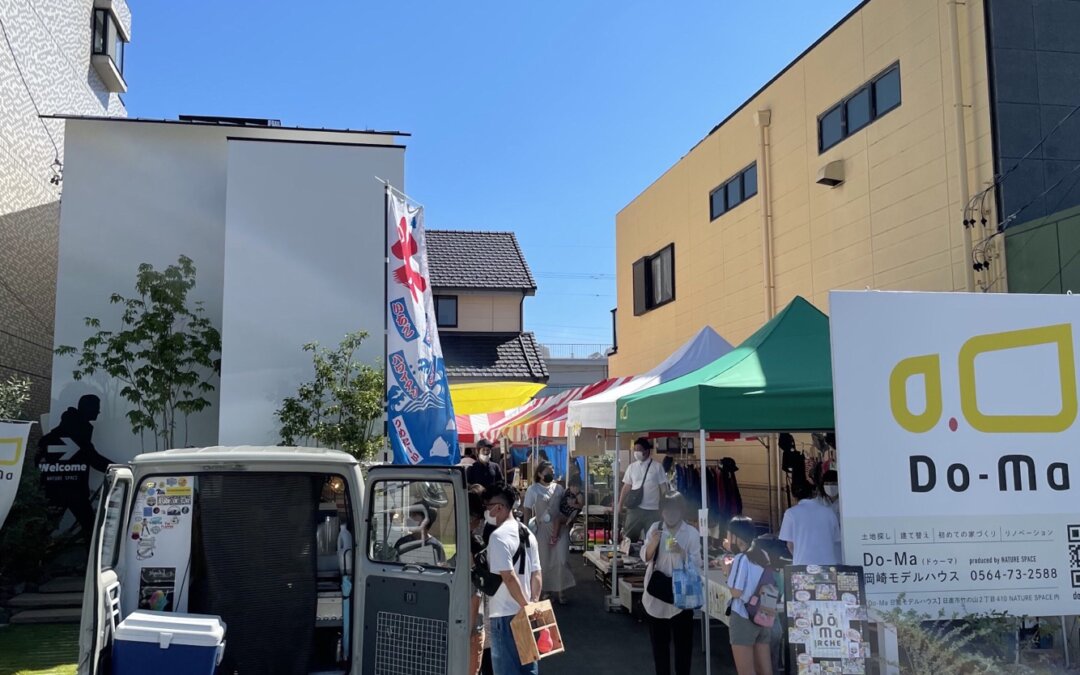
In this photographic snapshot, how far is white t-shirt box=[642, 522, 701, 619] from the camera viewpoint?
20.0 feet

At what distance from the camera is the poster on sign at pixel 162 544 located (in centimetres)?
475

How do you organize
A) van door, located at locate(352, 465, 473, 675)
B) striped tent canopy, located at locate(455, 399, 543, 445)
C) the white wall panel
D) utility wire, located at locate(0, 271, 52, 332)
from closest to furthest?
Answer: van door, located at locate(352, 465, 473, 675) < the white wall panel < utility wire, located at locate(0, 271, 52, 332) < striped tent canopy, located at locate(455, 399, 543, 445)

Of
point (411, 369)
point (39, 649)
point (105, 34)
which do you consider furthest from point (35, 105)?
point (411, 369)

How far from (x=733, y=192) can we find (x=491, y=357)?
8.93 meters

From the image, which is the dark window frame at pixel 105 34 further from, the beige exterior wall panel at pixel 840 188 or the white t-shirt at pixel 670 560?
the white t-shirt at pixel 670 560

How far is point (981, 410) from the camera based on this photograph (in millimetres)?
5156

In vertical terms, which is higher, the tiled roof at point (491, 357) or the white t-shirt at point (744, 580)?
the tiled roof at point (491, 357)

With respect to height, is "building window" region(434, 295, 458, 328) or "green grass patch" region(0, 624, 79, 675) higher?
"building window" region(434, 295, 458, 328)

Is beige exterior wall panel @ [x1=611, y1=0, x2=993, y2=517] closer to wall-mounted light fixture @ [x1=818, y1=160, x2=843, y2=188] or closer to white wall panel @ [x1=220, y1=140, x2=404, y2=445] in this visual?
wall-mounted light fixture @ [x1=818, y1=160, x2=843, y2=188]

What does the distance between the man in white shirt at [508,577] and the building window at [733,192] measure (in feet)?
31.7

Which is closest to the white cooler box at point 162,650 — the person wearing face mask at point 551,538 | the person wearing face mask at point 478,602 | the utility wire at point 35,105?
the person wearing face mask at point 478,602

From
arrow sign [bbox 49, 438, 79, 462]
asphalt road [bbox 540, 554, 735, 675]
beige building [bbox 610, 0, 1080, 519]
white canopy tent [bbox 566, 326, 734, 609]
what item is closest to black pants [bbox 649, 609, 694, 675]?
asphalt road [bbox 540, 554, 735, 675]

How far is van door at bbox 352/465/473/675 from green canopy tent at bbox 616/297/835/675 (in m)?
2.58

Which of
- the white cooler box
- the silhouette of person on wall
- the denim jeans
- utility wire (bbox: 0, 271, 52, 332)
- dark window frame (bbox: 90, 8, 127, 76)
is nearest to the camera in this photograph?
the white cooler box
